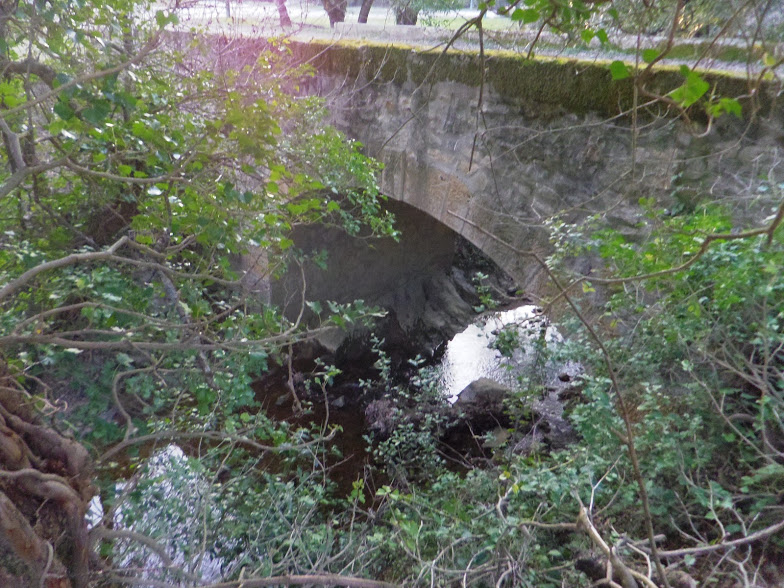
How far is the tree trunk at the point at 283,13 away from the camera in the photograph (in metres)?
3.90

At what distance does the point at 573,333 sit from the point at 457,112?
1394 mm

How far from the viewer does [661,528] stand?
1844mm

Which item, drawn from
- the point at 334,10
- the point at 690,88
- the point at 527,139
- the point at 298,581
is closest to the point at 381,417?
the point at 527,139

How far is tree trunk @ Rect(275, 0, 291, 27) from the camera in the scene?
3898 mm

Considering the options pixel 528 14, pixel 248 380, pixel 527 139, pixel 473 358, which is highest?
pixel 528 14

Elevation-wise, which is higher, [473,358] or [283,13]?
[283,13]

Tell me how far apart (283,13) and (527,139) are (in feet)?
7.51

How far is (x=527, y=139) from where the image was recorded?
2.78 metres

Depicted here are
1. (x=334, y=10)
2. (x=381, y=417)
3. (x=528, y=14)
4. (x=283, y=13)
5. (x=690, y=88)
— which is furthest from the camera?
(x=334, y=10)

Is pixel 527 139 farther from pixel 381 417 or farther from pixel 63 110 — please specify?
pixel 381 417

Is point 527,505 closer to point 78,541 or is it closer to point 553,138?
point 78,541

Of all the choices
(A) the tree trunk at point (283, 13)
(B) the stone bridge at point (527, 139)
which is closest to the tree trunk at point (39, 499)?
(B) the stone bridge at point (527, 139)

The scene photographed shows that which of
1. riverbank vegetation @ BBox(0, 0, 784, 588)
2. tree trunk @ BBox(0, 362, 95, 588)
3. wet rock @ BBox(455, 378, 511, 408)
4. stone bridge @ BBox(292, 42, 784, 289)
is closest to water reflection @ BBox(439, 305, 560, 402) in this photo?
wet rock @ BBox(455, 378, 511, 408)

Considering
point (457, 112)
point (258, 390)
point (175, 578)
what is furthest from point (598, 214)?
point (258, 390)
